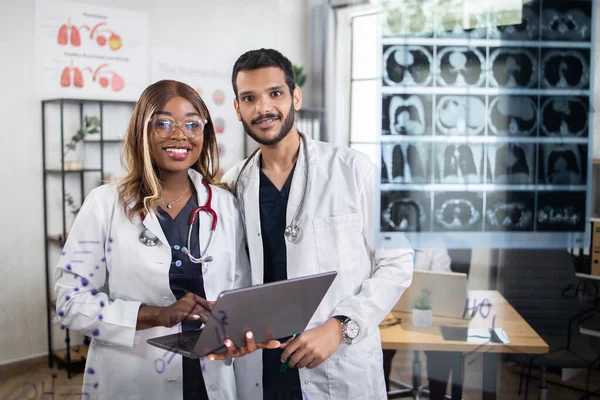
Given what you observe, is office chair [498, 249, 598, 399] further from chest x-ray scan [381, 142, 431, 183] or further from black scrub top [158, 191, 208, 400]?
black scrub top [158, 191, 208, 400]

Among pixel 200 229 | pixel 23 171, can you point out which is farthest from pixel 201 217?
pixel 23 171

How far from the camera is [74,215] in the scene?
3.83 feet

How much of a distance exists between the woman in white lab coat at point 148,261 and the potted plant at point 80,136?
0.13m

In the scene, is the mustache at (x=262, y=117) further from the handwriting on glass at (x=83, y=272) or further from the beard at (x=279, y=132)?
the handwriting on glass at (x=83, y=272)

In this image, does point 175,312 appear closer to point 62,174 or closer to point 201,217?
point 201,217

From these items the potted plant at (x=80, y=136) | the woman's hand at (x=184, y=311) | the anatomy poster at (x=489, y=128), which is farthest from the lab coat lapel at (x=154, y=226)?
the anatomy poster at (x=489, y=128)

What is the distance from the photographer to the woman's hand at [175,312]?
105cm

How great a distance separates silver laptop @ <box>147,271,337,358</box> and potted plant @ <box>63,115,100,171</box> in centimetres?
41

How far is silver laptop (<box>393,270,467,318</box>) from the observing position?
5.54ft

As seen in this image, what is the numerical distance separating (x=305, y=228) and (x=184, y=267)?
0.89ft

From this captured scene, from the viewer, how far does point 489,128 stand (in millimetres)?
1691

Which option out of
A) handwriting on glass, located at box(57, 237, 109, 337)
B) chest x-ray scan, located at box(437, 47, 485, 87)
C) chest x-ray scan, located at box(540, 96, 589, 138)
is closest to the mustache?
handwriting on glass, located at box(57, 237, 109, 337)

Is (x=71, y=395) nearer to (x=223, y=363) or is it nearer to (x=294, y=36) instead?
(x=223, y=363)

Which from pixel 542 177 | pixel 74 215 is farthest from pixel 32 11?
pixel 542 177
